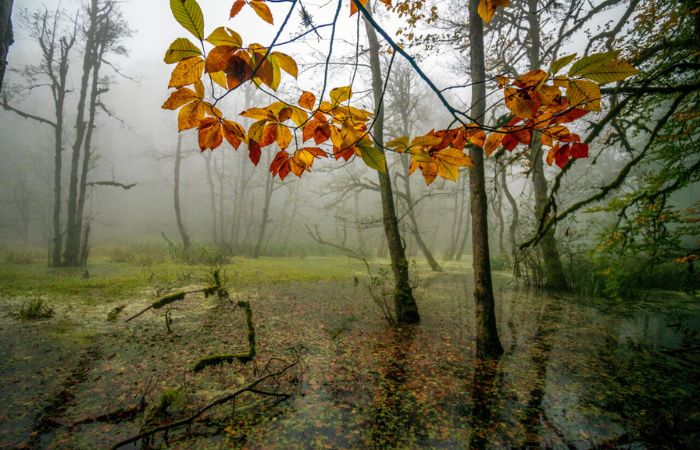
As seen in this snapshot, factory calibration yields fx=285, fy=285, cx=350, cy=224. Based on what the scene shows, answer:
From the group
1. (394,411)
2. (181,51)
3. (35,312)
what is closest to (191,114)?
(181,51)

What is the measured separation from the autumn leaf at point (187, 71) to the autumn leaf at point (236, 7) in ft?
0.49

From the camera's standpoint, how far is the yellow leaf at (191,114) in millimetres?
695

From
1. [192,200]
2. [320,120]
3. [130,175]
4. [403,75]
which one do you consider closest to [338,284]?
[320,120]

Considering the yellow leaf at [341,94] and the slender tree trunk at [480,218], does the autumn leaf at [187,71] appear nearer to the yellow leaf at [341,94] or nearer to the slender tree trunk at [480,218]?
the yellow leaf at [341,94]

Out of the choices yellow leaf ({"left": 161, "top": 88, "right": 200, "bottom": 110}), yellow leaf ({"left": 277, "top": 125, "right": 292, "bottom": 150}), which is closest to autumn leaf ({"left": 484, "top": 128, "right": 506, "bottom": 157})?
yellow leaf ({"left": 277, "top": 125, "right": 292, "bottom": 150})

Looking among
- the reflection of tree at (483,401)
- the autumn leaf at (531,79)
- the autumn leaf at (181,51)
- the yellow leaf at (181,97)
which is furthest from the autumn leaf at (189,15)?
the reflection of tree at (483,401)

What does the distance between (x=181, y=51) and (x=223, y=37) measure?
0.30ft

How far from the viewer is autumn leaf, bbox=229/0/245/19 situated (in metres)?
0.68

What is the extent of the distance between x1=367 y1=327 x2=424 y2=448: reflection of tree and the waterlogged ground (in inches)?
0.5

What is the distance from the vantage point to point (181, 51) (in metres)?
0.59

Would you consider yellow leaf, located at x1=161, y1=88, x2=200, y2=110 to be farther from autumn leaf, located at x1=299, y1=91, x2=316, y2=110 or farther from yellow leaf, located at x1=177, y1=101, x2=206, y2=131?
autumn leaf, located at x1=299, y1=91, x2=316, y2=110

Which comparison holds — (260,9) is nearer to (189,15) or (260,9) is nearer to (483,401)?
(189,15)

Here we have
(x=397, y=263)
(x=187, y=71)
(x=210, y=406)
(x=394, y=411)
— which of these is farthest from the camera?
(x=397, y=263)

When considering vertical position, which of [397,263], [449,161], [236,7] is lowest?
[397,263]
